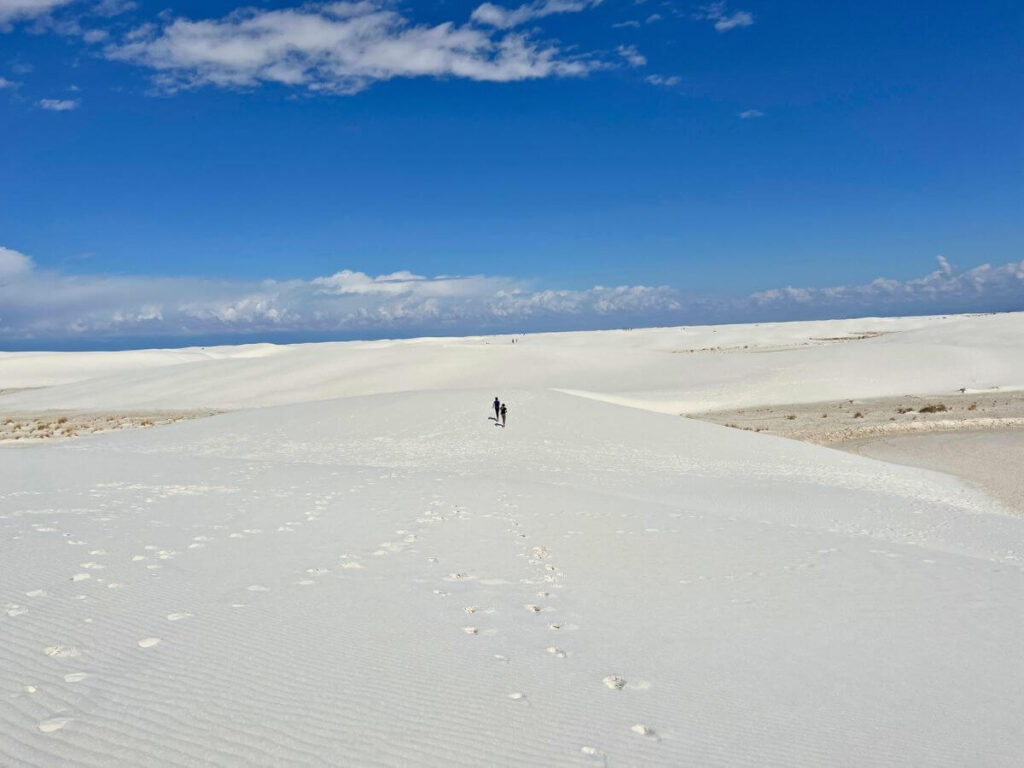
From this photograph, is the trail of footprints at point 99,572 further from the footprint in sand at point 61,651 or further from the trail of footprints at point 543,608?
the trail of footprints at point 543,608

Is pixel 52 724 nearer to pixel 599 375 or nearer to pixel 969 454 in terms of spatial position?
pixel 969 454

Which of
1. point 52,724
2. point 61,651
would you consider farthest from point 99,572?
point 52,724

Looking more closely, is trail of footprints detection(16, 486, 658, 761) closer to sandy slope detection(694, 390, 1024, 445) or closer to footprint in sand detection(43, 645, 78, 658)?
footprint in sand detection(43, 645, 78, 658)

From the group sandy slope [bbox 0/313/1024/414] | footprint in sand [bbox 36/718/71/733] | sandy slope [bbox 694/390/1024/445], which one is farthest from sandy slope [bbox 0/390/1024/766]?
sandy slope [bbox 0/313/1024/414]

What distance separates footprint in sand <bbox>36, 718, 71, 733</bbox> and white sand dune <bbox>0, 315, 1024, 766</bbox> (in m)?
0.02

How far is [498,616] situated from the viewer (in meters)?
6.32

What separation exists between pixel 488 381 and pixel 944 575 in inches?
1634

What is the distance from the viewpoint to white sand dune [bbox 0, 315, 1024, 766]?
4.05m

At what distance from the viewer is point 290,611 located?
239 inches

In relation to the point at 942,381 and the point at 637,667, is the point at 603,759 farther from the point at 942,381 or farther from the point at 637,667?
the point at 942,381

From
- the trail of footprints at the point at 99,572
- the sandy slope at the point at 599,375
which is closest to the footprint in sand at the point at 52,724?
the trail of footprints at the point at 99,572

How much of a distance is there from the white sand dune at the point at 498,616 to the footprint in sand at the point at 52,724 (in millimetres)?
17

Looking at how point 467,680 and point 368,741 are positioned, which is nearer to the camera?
point 368,741

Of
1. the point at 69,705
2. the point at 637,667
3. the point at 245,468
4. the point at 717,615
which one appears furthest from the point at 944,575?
the point at 245,468
